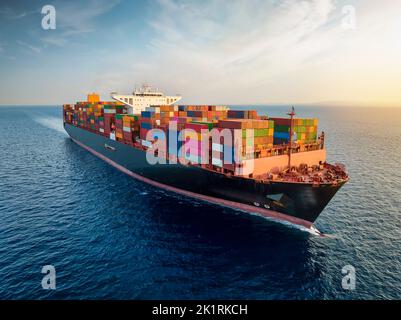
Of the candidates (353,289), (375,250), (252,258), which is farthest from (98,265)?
(375,250)

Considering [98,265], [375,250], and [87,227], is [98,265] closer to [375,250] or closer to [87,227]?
[87,227]

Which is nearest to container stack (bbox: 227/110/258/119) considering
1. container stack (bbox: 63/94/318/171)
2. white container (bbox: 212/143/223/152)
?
container stack (bbox: 63/94/318/171)

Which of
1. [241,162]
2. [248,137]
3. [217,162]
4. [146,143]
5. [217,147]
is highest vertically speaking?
[248,137]

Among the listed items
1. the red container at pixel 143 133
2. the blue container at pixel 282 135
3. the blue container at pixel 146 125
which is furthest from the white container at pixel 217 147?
the red container at pixel 143 133

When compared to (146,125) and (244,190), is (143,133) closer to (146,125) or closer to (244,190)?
(146,125)

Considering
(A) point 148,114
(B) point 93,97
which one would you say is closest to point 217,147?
(A) point 148,114

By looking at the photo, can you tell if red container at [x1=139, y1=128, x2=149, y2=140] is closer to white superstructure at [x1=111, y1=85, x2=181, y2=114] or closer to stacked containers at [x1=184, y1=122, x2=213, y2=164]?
stacked containers at [x1=184, y1=122, x2=213, y2=164]
